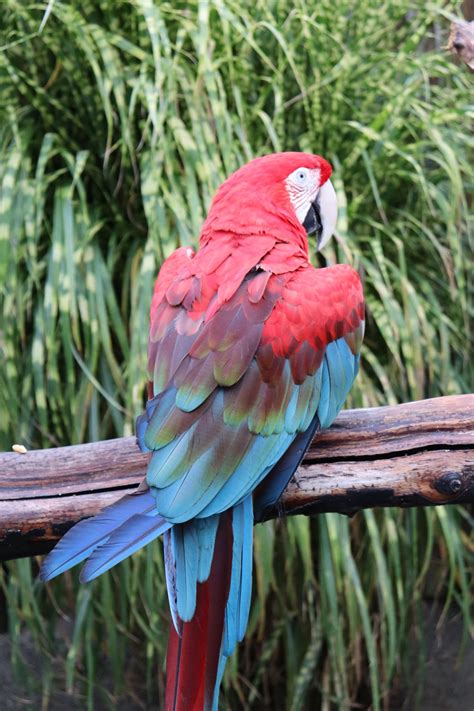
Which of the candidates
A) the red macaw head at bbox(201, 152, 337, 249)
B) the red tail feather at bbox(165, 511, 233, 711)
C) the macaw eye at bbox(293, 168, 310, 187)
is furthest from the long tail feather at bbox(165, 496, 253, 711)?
the macaw eye at bbox(293, 168, 310, 187)

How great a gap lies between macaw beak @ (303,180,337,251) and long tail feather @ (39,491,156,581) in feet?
1.81

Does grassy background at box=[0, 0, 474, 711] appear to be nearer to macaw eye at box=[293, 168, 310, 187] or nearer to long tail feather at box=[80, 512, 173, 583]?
macaw eye at box=[293, 168, 310, 187]

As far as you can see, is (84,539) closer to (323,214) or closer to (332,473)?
(332,473)

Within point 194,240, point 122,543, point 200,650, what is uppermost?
point 194,240

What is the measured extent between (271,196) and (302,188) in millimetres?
73

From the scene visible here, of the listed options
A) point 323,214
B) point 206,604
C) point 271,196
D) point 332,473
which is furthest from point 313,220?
point 206,604

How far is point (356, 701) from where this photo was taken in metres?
1.52

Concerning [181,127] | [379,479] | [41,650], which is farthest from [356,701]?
[181,127]

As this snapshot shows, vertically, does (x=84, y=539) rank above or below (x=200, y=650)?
above

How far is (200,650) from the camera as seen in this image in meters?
0.78

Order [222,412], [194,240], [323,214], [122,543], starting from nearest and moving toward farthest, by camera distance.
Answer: [122,543], [222,412], [323,214], [194,240]

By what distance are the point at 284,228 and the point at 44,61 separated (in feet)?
2.10

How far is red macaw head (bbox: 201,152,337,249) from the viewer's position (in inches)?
42.4

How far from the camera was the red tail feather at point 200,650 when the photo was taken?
0.77m
